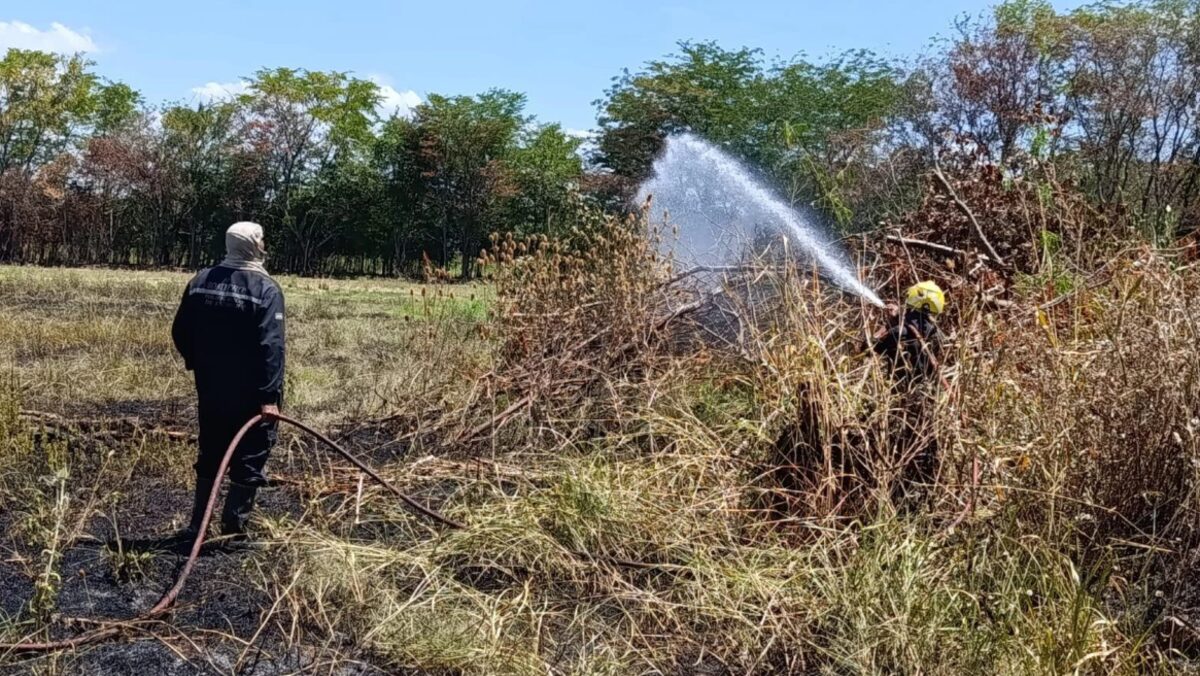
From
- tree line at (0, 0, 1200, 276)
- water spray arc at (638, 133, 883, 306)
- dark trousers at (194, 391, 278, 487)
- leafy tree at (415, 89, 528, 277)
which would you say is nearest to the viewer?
dark trousers at (194, 391, 278, 487)

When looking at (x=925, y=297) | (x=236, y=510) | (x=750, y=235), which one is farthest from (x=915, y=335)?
(x=236, y=510)

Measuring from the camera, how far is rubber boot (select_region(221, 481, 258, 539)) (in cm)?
419

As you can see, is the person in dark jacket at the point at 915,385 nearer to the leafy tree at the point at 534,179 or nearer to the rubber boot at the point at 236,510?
the rubber boot at the point at 236,510

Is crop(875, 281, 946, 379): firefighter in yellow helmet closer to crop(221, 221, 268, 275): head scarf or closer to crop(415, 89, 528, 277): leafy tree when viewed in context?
crop(221, 221, 268, 275): head scarf

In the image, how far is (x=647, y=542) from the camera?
3.92m

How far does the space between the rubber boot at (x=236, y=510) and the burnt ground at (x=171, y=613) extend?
122 millimetres

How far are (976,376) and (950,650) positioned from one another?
145 cm

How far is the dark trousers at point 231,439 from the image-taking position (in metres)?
4.11

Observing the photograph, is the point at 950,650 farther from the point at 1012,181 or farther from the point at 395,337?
the point at 395,337

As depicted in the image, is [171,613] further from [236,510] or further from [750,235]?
[750,235]

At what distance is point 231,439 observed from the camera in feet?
13.7

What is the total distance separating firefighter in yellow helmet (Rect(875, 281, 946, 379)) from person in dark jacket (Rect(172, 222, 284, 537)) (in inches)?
107

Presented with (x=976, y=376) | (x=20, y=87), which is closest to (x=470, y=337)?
(x=976, y=376)

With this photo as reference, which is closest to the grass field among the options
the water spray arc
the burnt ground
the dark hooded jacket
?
the burnt ground
